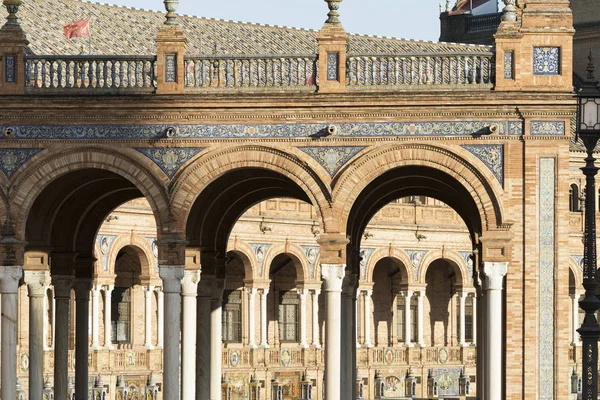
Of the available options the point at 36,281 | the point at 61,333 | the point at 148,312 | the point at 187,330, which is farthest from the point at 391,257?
the point at 187,330

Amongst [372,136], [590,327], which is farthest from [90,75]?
[590,327]

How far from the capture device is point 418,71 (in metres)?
29.5

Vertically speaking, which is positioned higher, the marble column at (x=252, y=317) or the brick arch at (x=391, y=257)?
the brick arch at (x=391, y=257)

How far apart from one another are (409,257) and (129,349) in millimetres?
12723

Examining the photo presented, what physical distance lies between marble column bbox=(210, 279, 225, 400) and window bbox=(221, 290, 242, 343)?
1943 centimetres

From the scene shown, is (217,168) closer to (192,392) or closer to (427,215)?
(192,392)

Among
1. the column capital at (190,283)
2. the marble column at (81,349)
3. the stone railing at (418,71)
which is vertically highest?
the stone railing at (418,71)

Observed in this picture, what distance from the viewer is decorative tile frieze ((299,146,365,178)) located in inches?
1155

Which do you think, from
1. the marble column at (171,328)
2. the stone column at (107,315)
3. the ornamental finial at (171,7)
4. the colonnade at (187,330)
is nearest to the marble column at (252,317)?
the stone column at (107,315)

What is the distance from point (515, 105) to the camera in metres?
28.8

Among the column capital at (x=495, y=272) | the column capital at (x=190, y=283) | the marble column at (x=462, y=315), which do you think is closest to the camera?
the column capital at (x=495, y=272)

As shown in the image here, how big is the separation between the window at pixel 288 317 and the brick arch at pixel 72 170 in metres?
26.0

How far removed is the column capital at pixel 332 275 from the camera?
29344 millimetres

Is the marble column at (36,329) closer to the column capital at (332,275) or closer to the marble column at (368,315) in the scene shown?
the column capital at (332,275)
